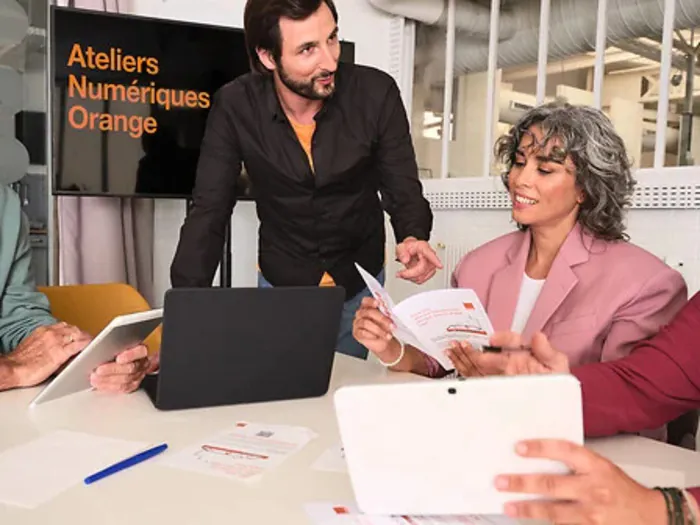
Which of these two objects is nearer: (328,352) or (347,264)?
(328,352)

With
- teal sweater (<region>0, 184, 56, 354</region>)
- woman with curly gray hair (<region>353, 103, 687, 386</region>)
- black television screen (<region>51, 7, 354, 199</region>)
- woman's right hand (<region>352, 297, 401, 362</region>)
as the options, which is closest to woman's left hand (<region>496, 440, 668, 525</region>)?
woman with curly gray hair (<region>353, 103, 687, 386</region>)

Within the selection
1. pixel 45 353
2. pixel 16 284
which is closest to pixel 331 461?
pixel 45 353

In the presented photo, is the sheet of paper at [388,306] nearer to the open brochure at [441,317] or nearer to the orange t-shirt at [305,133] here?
the open brochure at [441,317]

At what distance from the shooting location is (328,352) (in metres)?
1.30

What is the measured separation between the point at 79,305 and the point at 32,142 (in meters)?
1.49

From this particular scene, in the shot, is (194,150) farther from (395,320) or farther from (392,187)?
(395,320)

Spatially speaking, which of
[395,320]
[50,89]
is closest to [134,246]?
[50,89]

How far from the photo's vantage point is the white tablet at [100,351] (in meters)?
1.21

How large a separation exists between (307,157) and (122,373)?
978 mm

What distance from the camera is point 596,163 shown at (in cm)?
161

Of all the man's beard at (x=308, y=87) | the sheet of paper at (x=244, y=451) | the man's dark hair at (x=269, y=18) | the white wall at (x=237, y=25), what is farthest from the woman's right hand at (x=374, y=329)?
the white wall at (x=237, y=25)

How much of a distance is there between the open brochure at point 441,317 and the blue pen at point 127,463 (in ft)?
1.45

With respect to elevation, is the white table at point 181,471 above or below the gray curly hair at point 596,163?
below

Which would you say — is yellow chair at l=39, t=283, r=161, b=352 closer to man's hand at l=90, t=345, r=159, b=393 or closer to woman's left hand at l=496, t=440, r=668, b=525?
man's hand at l=90, t=345, r=159, b=393
